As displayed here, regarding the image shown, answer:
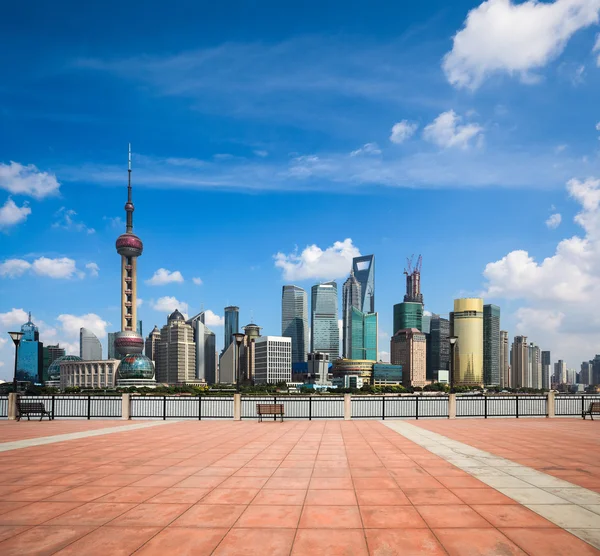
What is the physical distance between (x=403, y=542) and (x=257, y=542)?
6.82 ft

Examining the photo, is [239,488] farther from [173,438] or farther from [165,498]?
[173,438]

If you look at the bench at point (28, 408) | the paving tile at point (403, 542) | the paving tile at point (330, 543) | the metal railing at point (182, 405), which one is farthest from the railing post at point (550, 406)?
the bench at point (28, 408)

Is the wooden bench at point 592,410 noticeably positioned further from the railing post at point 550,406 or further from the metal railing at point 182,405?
the metal railing at point 182,405

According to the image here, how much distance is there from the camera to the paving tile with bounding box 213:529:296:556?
6.78 m

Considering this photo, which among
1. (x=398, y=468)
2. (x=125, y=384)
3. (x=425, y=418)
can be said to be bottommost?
(x=125, y=384)

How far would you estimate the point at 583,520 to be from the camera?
26.2ft

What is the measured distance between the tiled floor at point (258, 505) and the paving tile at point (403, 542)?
2cm

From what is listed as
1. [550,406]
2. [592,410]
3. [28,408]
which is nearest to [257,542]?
[28,408]

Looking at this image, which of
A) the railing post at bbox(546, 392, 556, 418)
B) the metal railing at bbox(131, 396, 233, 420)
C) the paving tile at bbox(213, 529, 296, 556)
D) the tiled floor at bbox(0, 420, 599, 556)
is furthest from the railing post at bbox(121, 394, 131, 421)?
the railing post at bbox(546, 392, 556, 418)

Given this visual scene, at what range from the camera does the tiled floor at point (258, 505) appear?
7.07 meters

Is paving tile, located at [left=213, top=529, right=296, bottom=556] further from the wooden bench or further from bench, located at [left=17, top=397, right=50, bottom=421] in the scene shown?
the wooden bench

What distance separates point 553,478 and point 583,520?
10.3ft

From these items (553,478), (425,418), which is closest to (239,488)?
(553,478)

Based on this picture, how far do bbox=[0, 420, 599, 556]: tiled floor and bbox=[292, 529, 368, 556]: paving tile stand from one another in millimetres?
17
